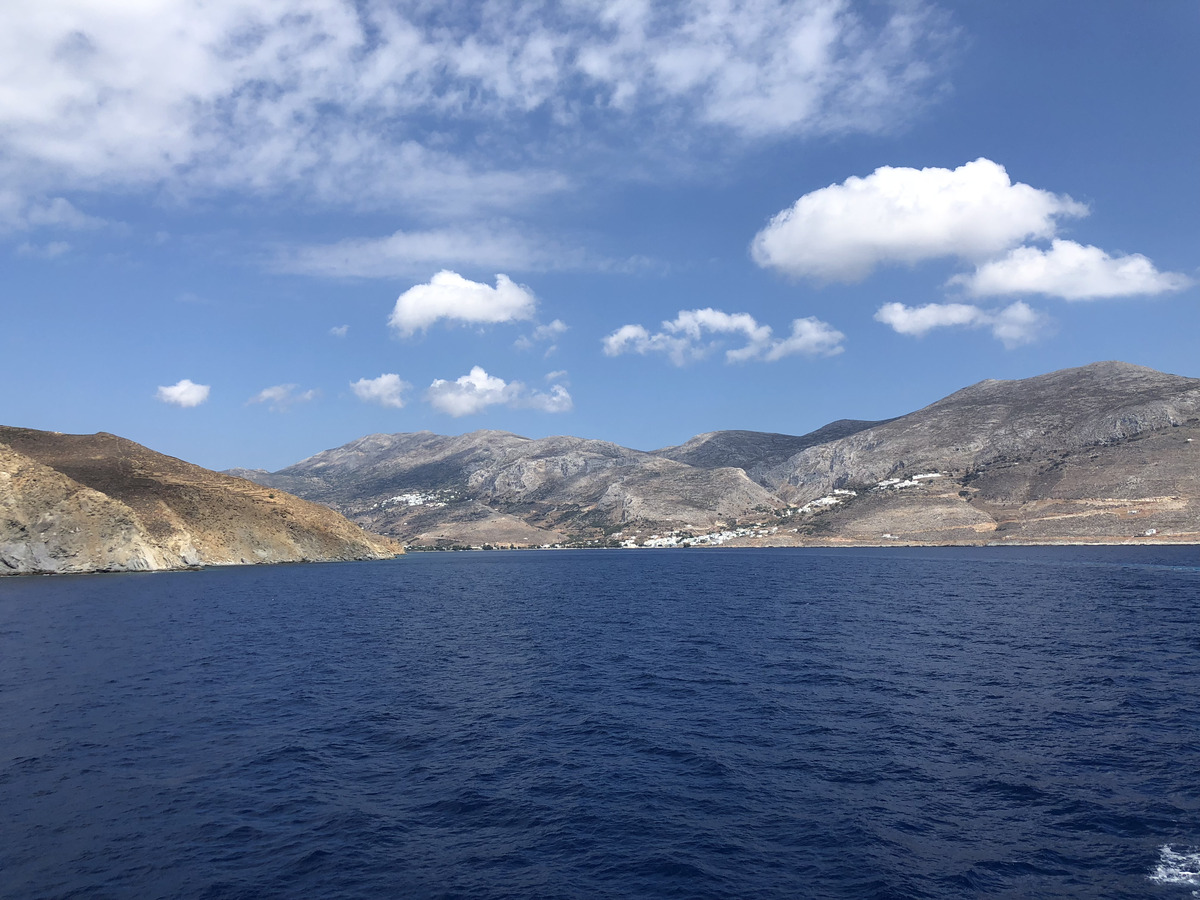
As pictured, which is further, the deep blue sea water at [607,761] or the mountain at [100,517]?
the mountain at [100,517]

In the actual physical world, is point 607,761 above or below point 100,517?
below

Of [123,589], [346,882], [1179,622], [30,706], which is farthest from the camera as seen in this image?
[123,589]

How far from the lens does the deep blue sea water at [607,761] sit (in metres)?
24.0

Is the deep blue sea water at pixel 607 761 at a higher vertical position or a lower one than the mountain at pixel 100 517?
lower

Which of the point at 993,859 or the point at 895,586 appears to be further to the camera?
the point at 895,586

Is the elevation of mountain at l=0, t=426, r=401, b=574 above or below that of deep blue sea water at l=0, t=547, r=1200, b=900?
above

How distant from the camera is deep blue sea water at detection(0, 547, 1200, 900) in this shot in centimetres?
2397

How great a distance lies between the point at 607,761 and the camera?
3503 cm

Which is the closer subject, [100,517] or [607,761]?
[607,761]

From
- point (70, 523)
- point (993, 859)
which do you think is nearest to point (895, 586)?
point (993, 859)

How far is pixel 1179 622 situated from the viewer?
73.0 metres

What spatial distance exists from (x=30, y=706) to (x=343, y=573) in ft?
461

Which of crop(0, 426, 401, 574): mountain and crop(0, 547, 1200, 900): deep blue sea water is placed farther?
crop(0, 426, 401, 574): mountain

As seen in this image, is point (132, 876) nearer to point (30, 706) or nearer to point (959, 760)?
point (30, 706)
